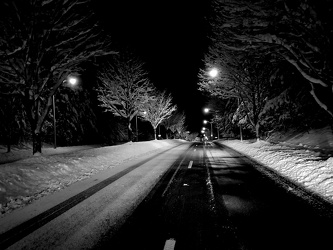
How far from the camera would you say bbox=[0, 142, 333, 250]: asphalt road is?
133 inches

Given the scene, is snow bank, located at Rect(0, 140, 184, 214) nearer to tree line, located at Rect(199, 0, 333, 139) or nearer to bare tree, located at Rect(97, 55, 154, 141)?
tree line, located at Rect(199, 0, 333, 139)

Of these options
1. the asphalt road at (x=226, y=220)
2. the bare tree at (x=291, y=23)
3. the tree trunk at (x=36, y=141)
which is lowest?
the asphalt road at (x=226, y=220)

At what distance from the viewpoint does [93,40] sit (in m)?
13.2

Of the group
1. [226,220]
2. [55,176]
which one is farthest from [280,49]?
[55,176]

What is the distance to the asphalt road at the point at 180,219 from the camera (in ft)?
11.1

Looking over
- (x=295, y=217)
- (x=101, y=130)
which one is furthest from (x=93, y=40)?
(x=101, y=130)

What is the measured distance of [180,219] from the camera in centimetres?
420

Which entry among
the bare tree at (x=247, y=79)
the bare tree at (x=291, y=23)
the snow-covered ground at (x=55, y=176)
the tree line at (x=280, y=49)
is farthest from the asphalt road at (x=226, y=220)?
the bare tree at (x=247, y=79)

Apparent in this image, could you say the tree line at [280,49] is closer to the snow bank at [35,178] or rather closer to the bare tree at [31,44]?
the bare tree at [31,44]

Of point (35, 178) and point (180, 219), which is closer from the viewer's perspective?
point (180, 219)

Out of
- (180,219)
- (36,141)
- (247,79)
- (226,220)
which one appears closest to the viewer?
(226,220)

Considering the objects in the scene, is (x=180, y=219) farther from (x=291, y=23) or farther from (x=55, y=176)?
(x=291, y=23)

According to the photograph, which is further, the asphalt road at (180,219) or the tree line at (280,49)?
the tree line at (280,49)

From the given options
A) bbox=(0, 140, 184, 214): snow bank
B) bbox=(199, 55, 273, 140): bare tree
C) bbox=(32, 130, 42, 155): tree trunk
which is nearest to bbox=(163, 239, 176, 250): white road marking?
bbox=(0, 140, 184, 214): snow bank
